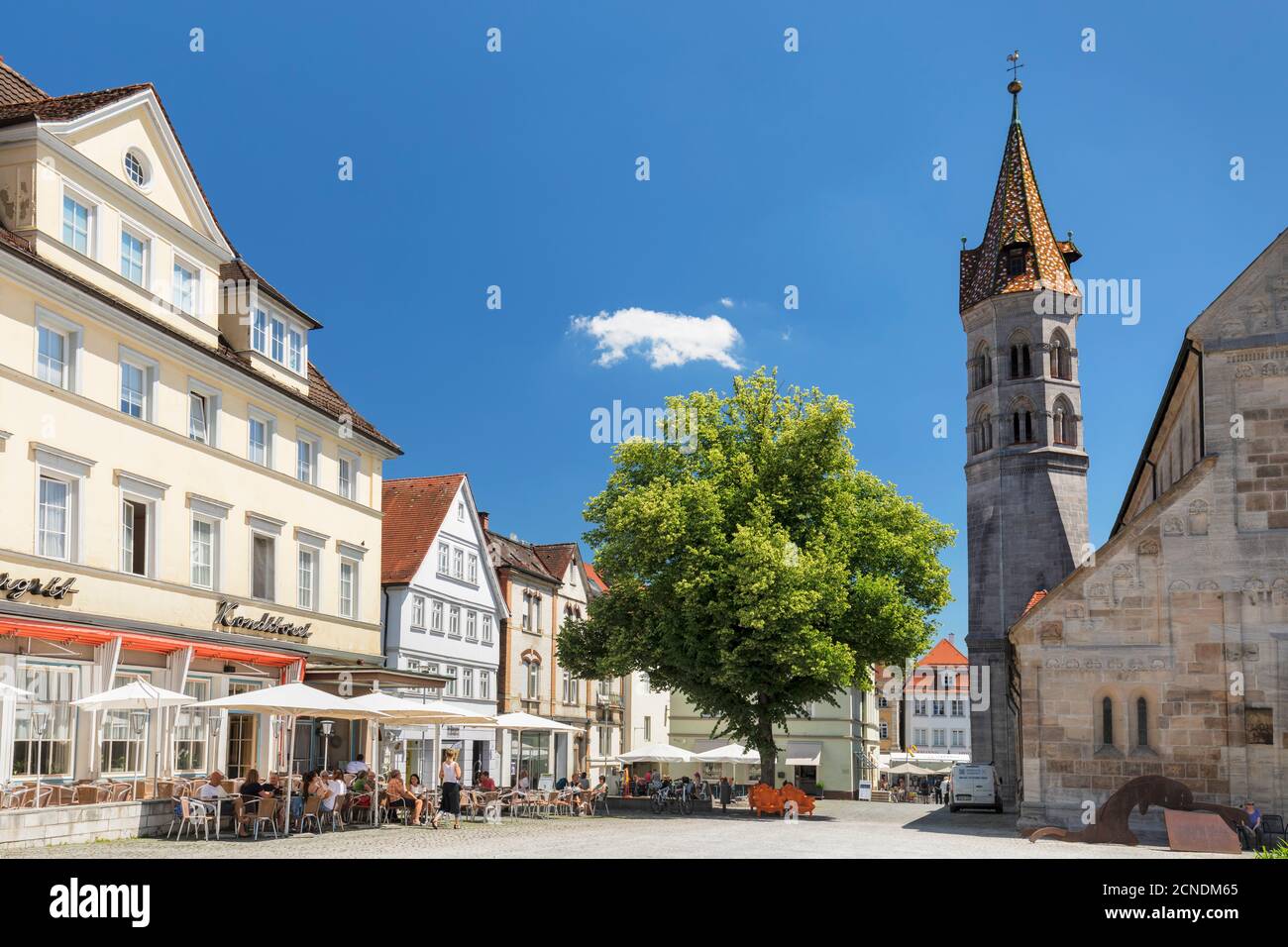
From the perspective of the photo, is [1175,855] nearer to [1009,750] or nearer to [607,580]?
[607,580]

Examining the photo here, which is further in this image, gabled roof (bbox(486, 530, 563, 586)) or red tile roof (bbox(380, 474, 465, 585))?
gabled roof (bbox(486, 530, 563, 586))

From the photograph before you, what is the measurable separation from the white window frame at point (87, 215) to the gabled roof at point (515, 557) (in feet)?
107

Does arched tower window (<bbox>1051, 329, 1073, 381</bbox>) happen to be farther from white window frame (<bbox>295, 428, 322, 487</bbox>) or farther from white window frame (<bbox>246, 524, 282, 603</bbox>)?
white window frame (<bbox>246, 524, 282, 603</bbox>)

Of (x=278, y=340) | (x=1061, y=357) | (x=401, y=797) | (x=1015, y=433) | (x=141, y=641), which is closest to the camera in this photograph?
(x=141, y=641)

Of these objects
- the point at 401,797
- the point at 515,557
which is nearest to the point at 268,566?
the point at 401,797

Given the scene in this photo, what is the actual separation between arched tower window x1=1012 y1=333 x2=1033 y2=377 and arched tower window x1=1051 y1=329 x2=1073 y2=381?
1267mm

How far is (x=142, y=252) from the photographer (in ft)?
101

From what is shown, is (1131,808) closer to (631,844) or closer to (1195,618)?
(1195,618)

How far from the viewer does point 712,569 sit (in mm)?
42438

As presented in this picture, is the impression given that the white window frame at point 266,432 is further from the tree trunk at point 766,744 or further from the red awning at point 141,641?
the tree trunk at point 766,744

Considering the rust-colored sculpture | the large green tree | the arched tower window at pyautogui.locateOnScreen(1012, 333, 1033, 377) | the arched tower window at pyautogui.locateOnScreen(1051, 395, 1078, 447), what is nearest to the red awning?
the large green tree

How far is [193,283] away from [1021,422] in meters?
46.9

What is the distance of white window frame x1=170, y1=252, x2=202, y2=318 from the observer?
31.9 m

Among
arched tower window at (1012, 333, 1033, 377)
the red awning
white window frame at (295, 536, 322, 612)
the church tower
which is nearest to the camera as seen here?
the red awning
